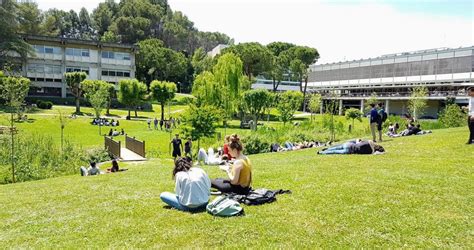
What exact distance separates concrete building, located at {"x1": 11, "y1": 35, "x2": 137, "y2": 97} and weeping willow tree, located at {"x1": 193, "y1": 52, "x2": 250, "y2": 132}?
2533 cm

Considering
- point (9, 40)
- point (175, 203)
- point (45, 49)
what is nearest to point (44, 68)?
point (45, 49)

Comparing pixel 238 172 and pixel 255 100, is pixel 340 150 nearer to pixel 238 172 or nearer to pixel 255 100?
pixel 238 172

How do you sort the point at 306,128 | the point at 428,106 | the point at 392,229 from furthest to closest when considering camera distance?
the point at 428,106 < the point at 306,128 < the point at 392,229

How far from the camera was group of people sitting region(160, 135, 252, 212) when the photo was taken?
22.5 feet

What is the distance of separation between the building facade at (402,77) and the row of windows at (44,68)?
49.6m

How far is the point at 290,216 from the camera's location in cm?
648

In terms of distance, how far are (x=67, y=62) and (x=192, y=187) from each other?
6135 cm

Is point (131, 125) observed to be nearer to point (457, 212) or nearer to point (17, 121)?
point (17, 121)

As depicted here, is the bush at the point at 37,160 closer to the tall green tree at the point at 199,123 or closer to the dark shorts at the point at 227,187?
the tall green tree at the point at 199,123

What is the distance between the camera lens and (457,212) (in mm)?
6453

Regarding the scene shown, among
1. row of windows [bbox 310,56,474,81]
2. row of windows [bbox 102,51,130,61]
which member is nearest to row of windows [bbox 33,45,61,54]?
row of windows [bbox 102,51,130,61]

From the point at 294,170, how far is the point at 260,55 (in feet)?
194

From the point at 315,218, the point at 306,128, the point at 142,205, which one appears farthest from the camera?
the point at 306,128

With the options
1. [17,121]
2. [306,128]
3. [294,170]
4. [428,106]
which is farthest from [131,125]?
[428,106]
